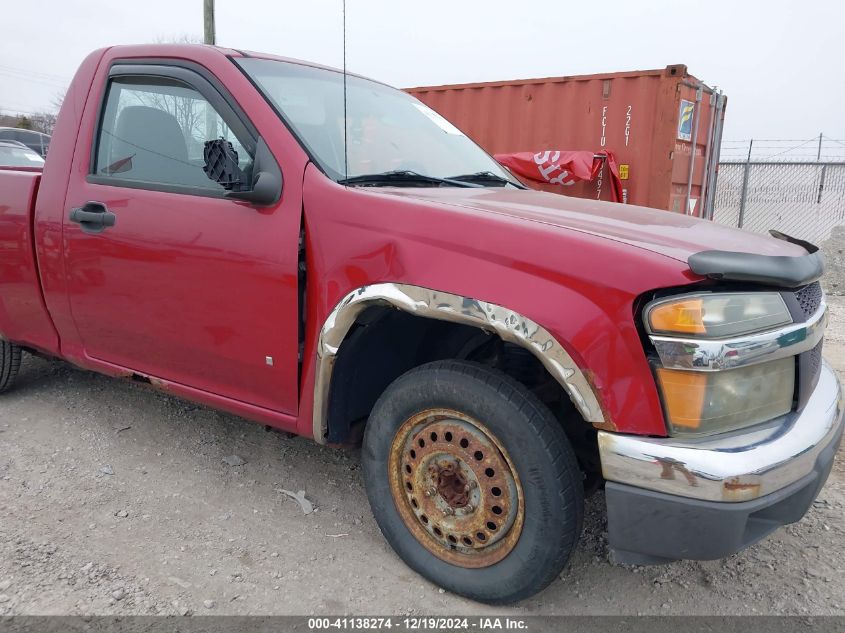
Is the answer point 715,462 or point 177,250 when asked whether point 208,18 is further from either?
point 715,462

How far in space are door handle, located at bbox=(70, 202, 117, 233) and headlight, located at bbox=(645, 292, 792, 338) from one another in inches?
89.2

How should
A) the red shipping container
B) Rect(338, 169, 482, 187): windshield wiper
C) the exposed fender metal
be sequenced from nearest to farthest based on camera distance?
the exposed fender metal < Rect(338, 169, 482, 187): windshield wiper < the red shipping container

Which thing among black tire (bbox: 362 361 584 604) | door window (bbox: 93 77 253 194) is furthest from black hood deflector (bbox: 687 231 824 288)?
door window (bbox: 93 77 253 194)

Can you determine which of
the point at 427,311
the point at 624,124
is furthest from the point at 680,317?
the point at 624,124

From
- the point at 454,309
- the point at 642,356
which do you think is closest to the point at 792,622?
the point at 642,356

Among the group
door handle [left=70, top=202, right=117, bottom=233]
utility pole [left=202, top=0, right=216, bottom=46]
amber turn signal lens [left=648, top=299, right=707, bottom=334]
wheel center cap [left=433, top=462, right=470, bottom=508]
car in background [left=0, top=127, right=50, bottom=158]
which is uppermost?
utility pole [left=202, top=0, right=216, bottom=46]

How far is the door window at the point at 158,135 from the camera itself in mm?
2664

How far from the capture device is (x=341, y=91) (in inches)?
117

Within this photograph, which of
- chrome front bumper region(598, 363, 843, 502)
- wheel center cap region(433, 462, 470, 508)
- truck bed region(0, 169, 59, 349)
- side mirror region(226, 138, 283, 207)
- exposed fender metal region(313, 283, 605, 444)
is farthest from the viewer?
truck bed region(0, 169, 59, 349)

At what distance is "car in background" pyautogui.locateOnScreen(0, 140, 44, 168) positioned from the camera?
6.96 metres

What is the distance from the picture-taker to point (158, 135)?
284 centimetres

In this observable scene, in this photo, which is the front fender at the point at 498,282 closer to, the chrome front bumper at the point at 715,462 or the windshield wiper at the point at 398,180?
the chrome front bumper at the point at 715,462

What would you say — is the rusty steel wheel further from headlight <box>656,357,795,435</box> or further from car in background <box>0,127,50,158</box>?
car in background <box>0,127,50,158</box>

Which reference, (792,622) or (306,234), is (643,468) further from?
(306,234)
